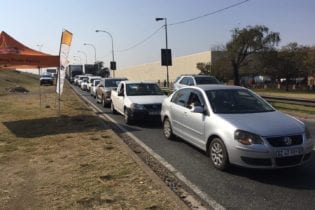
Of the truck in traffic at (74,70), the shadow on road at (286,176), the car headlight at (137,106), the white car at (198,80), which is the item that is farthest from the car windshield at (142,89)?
the truck in traffic at (74,70)

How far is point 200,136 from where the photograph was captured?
889 centimetres

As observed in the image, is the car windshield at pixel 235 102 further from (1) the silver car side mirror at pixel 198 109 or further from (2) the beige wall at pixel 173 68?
(2) the beige wall at pixel 173 68

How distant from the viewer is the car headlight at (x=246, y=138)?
732 cm

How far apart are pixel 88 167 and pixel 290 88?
5073 cm

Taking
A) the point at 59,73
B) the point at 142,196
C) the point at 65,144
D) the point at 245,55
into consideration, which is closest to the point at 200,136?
the point at 142,196

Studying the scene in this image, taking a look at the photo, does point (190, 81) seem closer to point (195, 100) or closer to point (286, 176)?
point (195, 100)

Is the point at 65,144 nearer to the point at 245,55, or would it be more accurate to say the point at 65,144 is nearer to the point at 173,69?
the point at 245,55

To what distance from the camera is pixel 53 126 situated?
A: 1439cm

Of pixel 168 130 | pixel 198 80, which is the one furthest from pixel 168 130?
pixel 198 80

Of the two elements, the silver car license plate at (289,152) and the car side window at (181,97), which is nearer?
the silver car license plate at (289,152)

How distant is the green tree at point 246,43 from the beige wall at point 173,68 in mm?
4911

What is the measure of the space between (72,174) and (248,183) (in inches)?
113

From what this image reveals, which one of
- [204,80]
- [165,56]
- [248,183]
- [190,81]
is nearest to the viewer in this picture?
[248,183]

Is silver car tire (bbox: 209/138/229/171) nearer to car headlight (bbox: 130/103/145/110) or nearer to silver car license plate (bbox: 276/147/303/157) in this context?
silver car license plate (bbox: 276/147/303/157)
